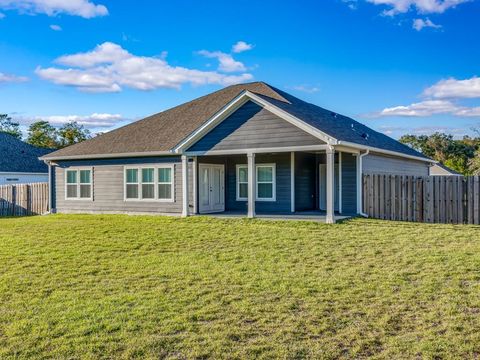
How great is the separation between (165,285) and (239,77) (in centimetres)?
2050

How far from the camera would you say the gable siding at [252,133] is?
52.6ft

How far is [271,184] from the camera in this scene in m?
18.8

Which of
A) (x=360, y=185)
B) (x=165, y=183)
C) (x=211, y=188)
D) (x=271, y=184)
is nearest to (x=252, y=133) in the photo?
(x=271, y=184)

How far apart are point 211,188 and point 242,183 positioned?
130 cm

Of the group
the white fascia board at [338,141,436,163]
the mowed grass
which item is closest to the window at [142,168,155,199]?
the mowed grass

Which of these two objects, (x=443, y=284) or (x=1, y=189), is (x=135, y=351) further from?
(x=1, y=189)

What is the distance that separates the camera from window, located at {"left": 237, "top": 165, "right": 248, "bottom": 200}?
19.8 m

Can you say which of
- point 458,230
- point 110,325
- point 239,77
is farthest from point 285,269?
point 239,77

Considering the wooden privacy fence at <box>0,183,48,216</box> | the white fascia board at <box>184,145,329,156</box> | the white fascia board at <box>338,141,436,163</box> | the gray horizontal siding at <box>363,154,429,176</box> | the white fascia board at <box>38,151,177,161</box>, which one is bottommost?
the wooden privacy fence at <box>0,183,48,216</box>

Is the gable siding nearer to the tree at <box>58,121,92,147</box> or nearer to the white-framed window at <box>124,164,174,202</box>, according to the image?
the white-framed window at <box>124,164,174,202</box>

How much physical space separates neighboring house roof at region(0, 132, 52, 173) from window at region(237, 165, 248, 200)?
17.2 metres

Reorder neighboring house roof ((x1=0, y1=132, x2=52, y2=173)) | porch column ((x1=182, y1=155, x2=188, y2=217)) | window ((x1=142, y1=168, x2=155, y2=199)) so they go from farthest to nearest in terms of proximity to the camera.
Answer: neighboring house roof ((x1=0, y1=132, x2=52, y2=173)), window ((x1=142, y1=168, x2=155, y2=199)), porch column ((x1=182, y1=155, x2=188, y2=217))

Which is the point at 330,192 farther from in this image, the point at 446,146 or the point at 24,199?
the point at 446,146

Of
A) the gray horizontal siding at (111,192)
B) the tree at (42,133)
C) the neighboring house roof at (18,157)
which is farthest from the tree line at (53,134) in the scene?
the gray horizontal siding at (111,192)
